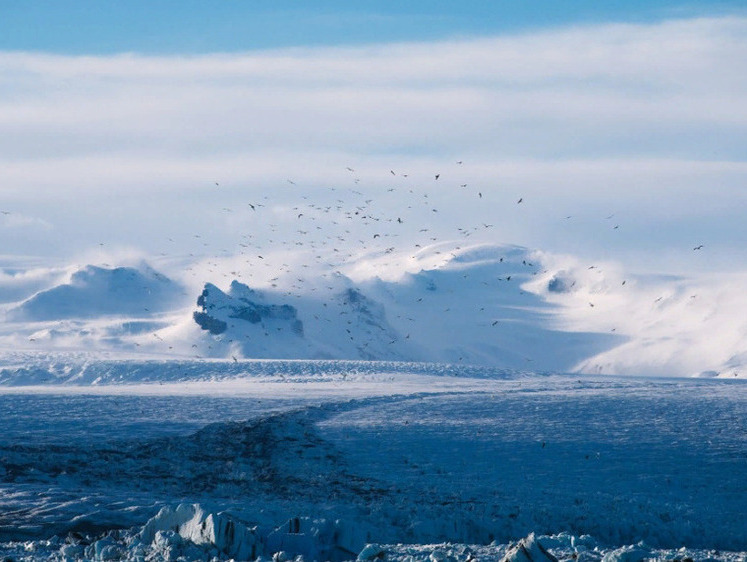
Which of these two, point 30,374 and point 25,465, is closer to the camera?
point 25,465

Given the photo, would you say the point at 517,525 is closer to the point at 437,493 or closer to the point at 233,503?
the point at 437,493

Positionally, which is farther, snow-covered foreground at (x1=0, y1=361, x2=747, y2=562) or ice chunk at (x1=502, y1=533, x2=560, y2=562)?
snow-covered foreground at (x1=0, y1=361, x2=747, y2=562)

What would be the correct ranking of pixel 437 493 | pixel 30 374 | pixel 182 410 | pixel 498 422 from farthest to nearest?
pixel 30 374 → pixel 182 410 → pixel 498 422 → pixel 437 493

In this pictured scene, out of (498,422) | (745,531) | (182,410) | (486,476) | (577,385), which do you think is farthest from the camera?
(577,385)

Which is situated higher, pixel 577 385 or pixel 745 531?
pixel 577 385

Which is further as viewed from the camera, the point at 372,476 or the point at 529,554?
the point at 372,476

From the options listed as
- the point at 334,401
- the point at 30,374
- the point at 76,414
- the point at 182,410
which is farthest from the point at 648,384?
the point at 30,374

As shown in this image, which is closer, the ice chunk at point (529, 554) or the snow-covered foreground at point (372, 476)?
the ice chunk at point (529, 554)
